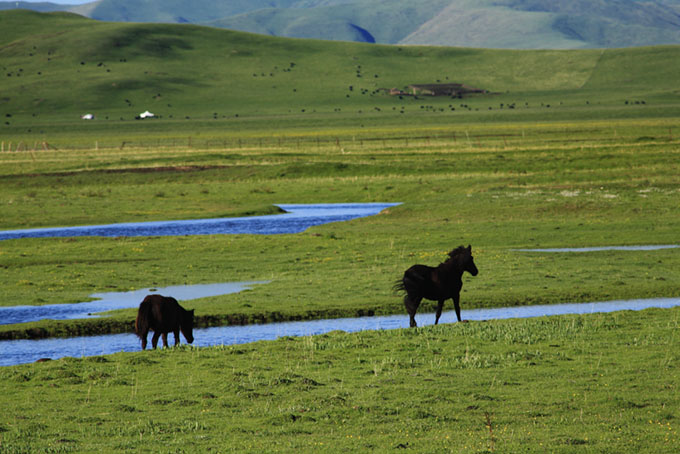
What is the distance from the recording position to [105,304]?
94.6ft

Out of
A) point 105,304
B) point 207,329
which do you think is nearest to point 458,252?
point 207,329

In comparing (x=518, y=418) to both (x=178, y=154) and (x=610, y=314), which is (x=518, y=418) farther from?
(x=178, y=154)

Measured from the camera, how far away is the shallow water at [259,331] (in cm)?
2280

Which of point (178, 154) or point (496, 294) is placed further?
point (178, 154)

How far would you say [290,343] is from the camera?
67.1 feet

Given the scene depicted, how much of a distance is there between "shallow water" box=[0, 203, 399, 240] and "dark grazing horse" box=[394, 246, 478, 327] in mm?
25845

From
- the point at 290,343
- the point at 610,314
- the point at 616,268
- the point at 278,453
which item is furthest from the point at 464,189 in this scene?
the point at 278,453

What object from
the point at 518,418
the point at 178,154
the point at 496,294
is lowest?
the point at 518,418

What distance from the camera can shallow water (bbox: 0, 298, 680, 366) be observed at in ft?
74.8

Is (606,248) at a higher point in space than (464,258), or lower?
higher

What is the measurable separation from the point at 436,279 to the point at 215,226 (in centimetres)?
3046

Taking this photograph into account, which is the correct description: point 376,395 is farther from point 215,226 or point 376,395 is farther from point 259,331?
point 215,226

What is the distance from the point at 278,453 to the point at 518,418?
3799mm

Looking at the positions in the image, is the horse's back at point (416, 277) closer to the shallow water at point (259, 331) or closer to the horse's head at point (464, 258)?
the horse's head at point (464, 258)
